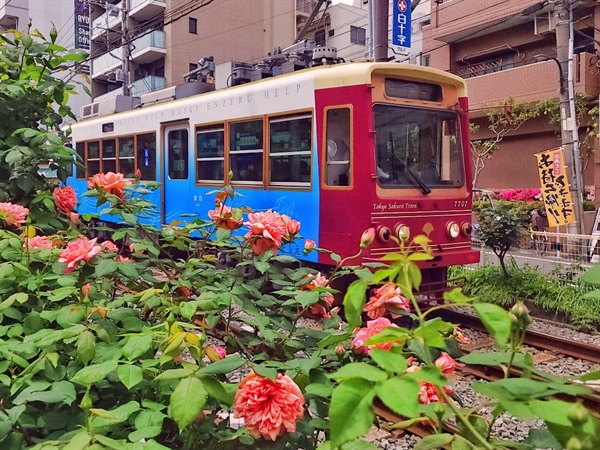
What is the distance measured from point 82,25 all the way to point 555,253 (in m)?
26.1

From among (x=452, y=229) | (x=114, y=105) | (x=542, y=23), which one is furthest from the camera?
(x=542, y=23)

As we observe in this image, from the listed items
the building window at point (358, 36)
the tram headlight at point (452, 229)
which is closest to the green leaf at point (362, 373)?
the tram headlight at point (452, 229)

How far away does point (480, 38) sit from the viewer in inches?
720

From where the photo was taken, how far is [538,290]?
746 cm

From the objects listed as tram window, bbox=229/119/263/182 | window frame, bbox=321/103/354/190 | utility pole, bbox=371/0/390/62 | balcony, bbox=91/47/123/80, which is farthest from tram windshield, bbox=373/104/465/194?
balcony, bbox=91/47/123/80

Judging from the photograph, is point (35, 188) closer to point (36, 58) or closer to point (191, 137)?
point (36, 58)

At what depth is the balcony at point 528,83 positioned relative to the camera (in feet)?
47.9

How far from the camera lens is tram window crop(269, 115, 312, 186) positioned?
6176 mm

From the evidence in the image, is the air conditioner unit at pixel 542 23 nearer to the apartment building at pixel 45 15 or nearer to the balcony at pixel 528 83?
the balcony at pixel 528 83

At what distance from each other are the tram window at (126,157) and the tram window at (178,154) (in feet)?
4.39

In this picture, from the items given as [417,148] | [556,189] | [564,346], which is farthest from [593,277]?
[556,189]

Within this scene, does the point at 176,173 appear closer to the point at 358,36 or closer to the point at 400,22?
the point at 400,22

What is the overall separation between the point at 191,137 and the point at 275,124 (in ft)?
6.27

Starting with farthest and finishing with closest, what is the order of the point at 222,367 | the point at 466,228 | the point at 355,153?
1. the point at 466,228
2. the point at 355,153
3. the point at 222,367
